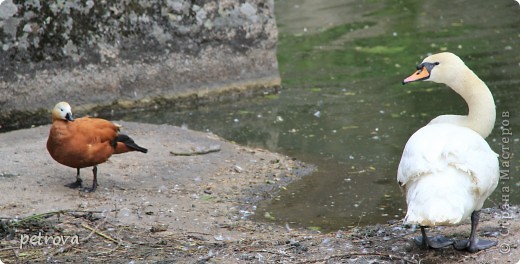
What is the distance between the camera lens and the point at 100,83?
34.7ft

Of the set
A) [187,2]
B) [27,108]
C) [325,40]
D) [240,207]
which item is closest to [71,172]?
[240,207]

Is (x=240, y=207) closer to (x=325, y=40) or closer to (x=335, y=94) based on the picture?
(x=335, y=94)

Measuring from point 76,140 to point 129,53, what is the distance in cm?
386

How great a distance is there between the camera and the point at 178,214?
708 cm

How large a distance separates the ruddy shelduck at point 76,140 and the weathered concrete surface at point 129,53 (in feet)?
10.6

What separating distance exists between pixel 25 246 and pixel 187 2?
18.4 feet

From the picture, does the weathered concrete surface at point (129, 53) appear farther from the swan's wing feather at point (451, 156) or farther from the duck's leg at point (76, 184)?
the swan's wing feather at point (451, 156)

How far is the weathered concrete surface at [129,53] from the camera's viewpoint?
401 inches

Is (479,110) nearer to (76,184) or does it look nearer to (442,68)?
(442,68)

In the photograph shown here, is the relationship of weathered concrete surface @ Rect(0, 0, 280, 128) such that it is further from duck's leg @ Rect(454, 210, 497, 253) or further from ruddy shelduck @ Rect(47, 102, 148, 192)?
duck's leg @ Rect(454, 210, 497, 253)

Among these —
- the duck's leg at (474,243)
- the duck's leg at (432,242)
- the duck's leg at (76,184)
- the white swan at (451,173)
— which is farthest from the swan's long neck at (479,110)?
the duck's leg at (76,184)

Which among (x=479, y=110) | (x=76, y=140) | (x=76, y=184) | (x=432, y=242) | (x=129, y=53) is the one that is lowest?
(x=76, y=184)

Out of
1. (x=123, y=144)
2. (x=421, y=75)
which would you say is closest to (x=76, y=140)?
(x=123, y=144)

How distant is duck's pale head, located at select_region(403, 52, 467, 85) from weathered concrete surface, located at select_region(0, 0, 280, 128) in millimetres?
5170
